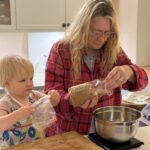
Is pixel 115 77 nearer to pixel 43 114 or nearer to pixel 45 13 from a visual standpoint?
pixel 43 114

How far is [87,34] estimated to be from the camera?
1292mm

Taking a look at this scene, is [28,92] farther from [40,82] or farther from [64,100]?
[40,82]

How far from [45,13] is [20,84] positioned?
1.72 meters

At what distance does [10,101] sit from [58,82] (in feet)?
0.84

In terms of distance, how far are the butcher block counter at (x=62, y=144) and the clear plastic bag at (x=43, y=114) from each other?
0.31 ft

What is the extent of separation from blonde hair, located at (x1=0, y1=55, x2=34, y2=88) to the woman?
20 centimetres

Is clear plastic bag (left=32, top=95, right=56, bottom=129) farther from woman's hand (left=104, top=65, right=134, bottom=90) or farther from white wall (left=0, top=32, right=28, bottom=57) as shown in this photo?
white wall (left=0, top=32, right=28, bottom=57)

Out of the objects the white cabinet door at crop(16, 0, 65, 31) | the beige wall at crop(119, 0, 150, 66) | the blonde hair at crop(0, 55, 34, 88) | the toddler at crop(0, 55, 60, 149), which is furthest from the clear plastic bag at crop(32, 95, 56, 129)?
the white cabinet door at crop(16, 0, 65, 31)

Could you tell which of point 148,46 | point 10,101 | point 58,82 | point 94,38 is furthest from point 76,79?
point 148,46

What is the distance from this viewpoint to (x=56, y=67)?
1.33 m

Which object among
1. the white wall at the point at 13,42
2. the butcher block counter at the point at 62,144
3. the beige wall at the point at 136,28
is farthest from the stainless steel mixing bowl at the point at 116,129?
the white wall at the point at 13,42

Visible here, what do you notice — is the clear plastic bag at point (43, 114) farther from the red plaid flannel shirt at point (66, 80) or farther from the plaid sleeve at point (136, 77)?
the plaid sleeve at point (136, 77)

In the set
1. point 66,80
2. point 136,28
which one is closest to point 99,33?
point 66,80

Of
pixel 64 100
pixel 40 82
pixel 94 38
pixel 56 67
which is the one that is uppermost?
pixel 94 38
